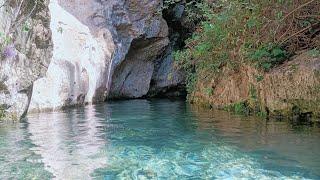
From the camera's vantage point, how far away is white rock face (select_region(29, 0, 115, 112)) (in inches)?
537

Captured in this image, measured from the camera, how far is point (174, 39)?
25.8 metres

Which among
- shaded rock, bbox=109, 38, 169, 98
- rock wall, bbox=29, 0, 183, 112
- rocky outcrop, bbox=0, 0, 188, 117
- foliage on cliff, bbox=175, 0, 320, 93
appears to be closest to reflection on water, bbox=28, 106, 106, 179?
rocky outcrop, bbox=0, 0, 188, 117

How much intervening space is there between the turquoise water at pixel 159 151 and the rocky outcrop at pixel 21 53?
529mm

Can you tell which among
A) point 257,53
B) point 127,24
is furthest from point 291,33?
point 127,24

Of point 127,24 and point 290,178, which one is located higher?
point 127,24

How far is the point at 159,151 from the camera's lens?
631 centimetres

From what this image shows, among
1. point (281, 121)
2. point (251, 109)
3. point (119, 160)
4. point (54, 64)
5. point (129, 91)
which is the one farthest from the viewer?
point (129, 91)

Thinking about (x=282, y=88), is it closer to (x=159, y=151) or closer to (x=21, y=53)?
(x=159, y=151)

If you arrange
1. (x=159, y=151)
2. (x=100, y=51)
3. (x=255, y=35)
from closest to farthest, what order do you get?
(x=159, y=151) → (x=255, y=35) → (x=100, y=51)

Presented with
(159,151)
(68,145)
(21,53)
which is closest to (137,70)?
(21,53)

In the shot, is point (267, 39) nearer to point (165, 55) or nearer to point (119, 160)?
point (119, 160)

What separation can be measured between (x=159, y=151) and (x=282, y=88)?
502cm

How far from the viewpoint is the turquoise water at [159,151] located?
5.00m

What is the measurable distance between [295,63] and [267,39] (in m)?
0.83
